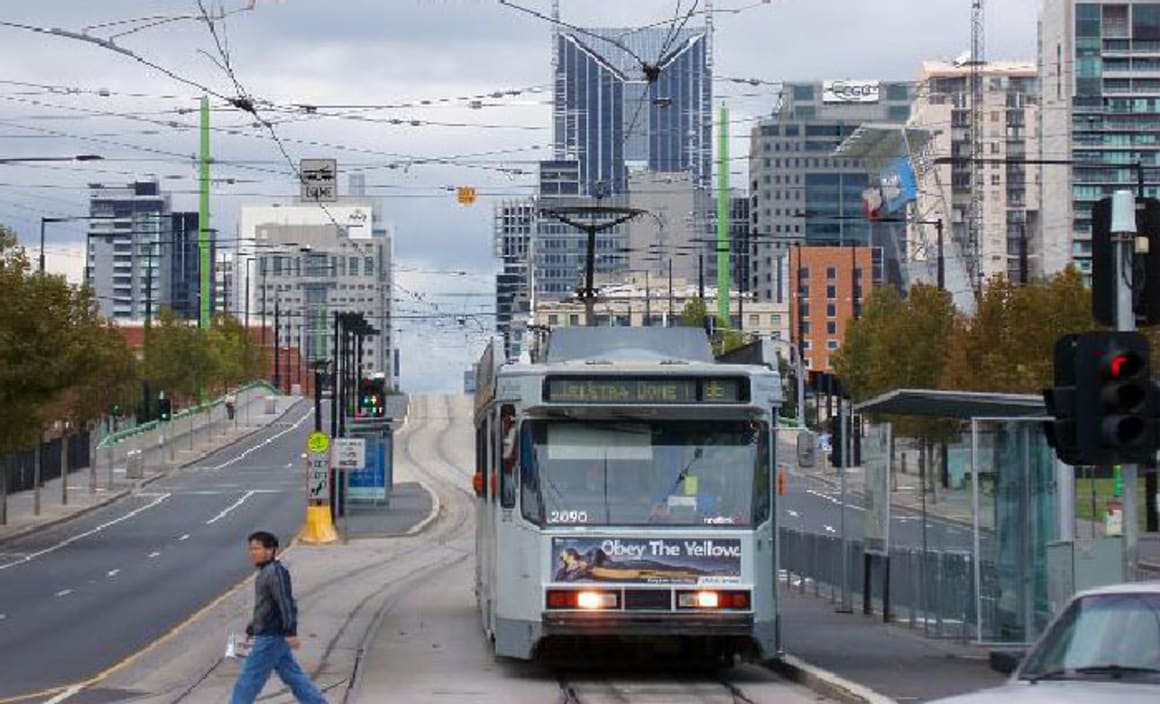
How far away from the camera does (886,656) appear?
24.3 metres

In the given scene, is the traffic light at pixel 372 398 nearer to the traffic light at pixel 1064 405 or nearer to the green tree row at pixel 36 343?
the green tree row at pixel 36 343

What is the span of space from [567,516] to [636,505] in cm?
67

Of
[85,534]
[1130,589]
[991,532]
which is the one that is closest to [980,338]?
[85,534]

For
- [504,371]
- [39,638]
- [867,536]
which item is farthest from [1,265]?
[504,371]

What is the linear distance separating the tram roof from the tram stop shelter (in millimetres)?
2154

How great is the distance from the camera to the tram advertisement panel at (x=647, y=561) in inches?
827

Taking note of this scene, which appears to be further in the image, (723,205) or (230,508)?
(723,205)

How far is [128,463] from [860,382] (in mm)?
30656

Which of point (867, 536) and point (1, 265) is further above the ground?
point (1, 265)

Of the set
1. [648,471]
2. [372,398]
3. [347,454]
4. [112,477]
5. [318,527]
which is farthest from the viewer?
[112,477]

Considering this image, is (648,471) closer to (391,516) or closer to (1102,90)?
(391,516)

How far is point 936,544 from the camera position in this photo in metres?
28.4

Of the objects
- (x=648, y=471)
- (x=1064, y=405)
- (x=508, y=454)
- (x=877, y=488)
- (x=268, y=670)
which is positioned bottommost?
(x=268, y=670)

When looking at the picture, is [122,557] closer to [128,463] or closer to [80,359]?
[80,359]
